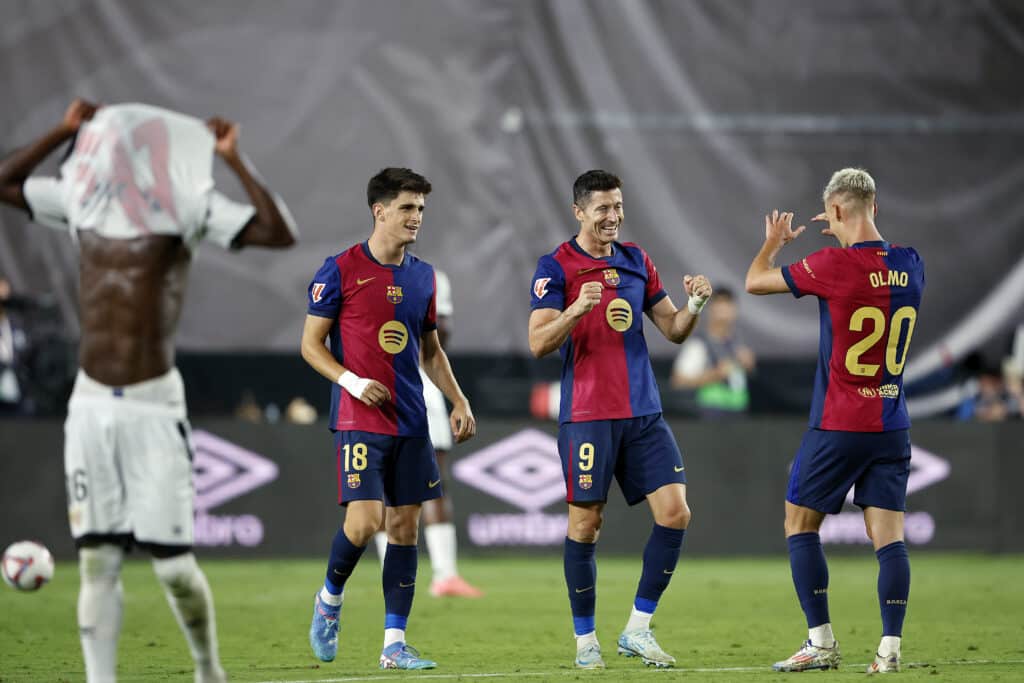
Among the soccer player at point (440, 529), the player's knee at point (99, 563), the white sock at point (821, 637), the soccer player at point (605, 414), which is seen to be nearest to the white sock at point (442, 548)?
the soccer player at point (440, 529)

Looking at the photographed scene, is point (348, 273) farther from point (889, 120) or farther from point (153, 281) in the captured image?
point (889, 120)

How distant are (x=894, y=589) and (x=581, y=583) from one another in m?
1.58

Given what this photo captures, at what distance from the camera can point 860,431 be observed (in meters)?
7.33

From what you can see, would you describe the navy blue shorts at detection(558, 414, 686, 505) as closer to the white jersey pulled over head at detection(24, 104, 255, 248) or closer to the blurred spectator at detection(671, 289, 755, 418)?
the white jersey pulled over head at detection(24, 104, 255, 248)

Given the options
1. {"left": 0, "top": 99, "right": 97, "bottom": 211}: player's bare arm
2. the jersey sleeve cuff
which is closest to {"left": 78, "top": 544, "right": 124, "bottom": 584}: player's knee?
{"left": 0, "top": 99, "right": 97, "bottom": 211}: player's bare arm

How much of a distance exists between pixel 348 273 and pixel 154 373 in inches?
84.7

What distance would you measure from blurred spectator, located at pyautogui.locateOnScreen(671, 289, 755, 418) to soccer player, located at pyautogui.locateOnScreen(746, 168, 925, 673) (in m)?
7.68

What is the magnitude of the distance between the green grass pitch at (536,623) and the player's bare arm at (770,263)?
1.87 metres

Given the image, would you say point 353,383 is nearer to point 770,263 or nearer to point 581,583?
point 581,583

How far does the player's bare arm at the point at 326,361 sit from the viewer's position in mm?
7508

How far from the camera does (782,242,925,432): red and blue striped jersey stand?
7348mm

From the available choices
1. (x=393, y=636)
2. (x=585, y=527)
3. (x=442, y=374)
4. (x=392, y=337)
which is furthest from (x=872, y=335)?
(x=393, y=636)

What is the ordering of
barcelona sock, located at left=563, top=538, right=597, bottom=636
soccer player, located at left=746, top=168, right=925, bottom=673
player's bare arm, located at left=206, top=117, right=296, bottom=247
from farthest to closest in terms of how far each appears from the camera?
barcelona sock, located at left=563, top=538, right=597, bottom=636 < soccer player, located at left=746, top=168, right=925, bottom=673 < player's bare arm, located at left=206, top=117, right=296, bottom=247

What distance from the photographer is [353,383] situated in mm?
7609
